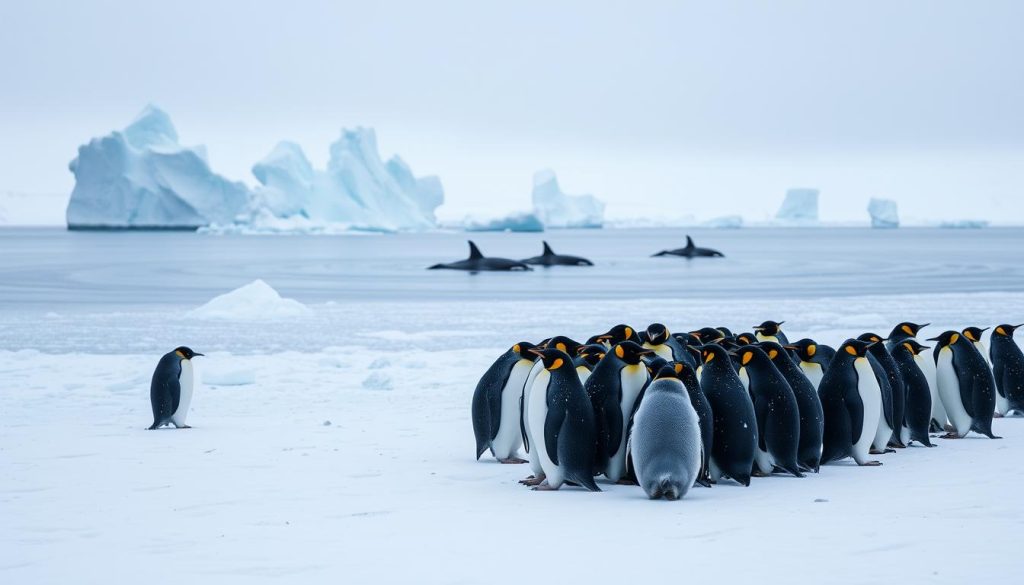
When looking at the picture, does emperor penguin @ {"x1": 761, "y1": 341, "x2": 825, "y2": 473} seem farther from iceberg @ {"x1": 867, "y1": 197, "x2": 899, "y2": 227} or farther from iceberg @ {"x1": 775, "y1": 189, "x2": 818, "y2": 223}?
iceberg @ {"x1": 775, "y1": 189, "x2": 818, "y2": 223}

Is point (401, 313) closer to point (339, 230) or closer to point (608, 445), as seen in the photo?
point (608, 445)

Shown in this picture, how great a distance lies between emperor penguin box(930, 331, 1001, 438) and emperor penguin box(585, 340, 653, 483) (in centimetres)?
252

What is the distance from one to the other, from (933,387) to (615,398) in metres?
2.80

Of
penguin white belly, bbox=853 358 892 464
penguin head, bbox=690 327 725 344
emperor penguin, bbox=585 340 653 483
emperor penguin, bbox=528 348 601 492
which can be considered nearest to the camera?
emperor penguin, bbox=528 348 601 492

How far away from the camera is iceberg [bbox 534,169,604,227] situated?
257 feet

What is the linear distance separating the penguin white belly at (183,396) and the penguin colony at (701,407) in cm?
237

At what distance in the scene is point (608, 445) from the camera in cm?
577

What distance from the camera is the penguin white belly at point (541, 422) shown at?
569 cm

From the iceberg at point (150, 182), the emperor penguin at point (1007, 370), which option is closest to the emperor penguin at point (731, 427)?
the emperor penguin at point (1007, 370)

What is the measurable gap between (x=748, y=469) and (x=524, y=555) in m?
1.79

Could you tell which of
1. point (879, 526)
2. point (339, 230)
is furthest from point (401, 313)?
point (339, 230)

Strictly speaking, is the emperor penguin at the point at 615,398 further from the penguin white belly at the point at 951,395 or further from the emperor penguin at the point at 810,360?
the penguin white belly at the point at 951,395

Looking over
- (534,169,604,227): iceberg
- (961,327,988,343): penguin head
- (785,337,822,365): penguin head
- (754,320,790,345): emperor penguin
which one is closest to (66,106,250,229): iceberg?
(534,169,604,227): iceberg

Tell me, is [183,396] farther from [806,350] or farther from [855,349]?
[855,349]
